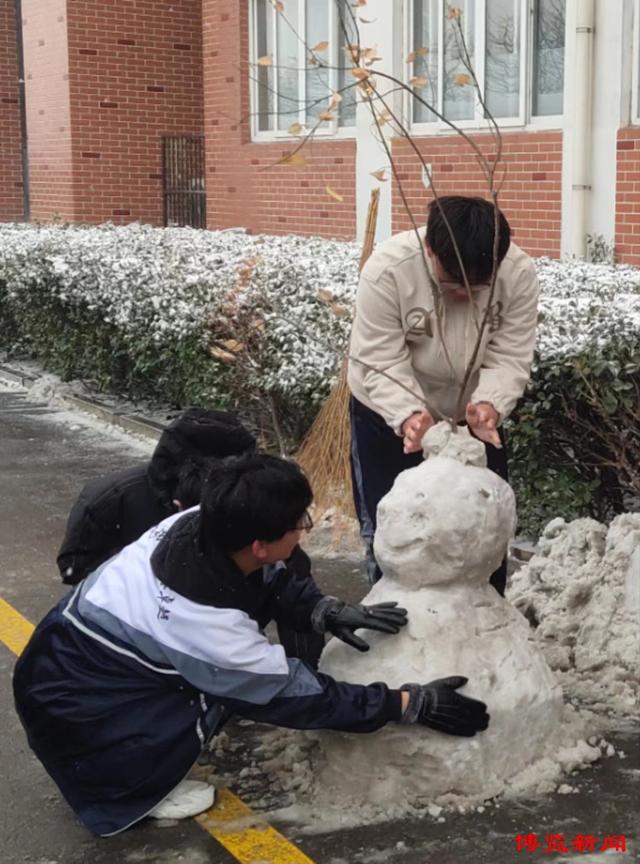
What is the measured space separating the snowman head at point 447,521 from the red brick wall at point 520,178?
5.90 metres

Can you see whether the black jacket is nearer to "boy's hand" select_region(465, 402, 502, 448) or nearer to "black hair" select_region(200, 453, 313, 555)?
"black hair" select_region(200, 453, 313, 555)

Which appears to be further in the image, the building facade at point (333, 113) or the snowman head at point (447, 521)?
the building facade at point (333, 113)

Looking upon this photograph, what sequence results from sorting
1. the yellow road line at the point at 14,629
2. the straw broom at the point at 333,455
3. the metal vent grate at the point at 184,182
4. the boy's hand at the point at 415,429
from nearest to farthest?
the boy's hand at the point at 415,429
the yellow road line at the point at 14,629
the straw broom at the point at 333,455
the metal vent grate at the point at 184,182

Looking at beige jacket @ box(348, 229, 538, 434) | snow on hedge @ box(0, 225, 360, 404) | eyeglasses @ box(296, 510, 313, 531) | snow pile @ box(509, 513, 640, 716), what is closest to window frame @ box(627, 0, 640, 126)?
snow on hedge @ box(0, 225, 360, 404)

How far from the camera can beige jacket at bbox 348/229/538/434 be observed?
3996mm

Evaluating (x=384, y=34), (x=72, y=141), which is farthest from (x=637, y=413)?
(x=72, y=141)

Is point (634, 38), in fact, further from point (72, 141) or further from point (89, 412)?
point (72, 141)

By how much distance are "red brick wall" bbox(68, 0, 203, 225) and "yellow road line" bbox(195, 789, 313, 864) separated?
13.2 meters

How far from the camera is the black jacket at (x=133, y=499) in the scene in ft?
13.0

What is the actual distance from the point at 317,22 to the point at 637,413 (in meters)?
8.23

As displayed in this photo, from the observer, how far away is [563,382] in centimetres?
548

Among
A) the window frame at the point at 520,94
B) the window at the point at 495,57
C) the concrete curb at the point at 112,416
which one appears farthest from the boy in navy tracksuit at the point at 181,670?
the window frame at the point at 520,94

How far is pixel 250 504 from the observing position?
3256mm

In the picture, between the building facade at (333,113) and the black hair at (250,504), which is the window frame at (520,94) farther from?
the black hair at (250,504)
